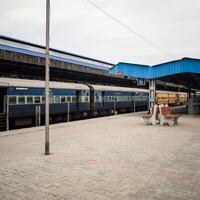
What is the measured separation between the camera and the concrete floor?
5375 millimetres

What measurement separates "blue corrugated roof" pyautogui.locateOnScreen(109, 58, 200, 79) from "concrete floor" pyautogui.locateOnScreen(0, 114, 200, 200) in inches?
477

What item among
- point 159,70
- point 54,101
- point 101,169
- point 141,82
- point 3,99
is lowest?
point 101,169

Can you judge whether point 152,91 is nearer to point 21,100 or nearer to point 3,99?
point 21,100

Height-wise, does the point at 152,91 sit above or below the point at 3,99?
above

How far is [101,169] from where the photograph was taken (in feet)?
23.2

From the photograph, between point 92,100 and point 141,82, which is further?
point 141,82

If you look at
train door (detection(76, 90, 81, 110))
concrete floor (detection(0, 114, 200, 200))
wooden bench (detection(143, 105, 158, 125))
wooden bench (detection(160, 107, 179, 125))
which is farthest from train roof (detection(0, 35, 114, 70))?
concrete floor (detection(0, 114, 200, 200))

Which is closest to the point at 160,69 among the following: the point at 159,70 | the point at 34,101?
the point at 159,70

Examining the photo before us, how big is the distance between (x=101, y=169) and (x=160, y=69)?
19.6m

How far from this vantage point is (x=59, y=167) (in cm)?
723

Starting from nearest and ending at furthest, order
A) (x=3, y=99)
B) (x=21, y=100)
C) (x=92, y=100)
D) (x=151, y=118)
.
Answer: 1. (x=3, y=99)
2. (x=21, y=100)
3. (x=151, y=118)
4. (x=92, y=100)

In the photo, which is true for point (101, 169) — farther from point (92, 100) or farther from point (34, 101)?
point (92, 100)

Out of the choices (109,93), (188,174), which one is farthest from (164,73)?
(188,174)

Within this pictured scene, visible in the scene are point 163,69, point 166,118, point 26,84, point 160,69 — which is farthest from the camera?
point 160,69
